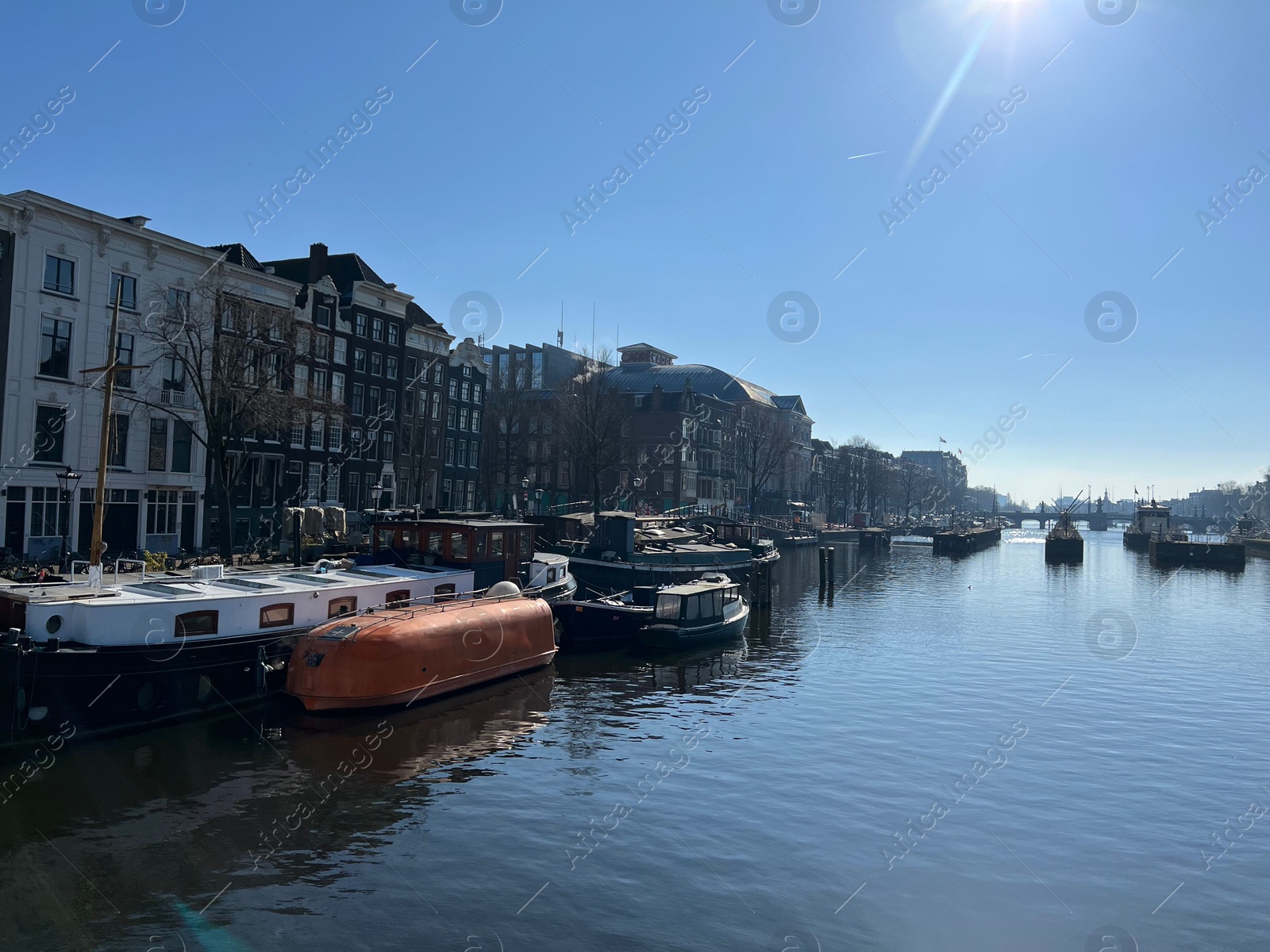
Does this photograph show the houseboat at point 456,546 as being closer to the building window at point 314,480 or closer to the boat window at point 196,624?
the boat window at point 196,624

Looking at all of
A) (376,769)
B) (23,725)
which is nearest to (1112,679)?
(376,769)

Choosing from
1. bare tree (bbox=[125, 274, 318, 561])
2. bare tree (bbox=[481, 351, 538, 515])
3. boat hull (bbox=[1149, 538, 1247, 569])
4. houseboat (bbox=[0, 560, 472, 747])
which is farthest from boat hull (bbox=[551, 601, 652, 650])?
boat hull (bbox=[1149, 538, 1247, 569])

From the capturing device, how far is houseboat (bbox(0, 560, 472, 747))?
21109mm

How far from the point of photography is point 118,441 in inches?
1869

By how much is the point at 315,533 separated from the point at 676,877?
38610 mm

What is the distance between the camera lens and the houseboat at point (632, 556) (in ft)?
168

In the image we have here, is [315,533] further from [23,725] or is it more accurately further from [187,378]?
[23,725]

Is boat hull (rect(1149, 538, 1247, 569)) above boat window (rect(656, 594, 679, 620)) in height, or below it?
above

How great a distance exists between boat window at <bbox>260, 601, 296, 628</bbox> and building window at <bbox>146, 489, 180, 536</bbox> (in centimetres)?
2809

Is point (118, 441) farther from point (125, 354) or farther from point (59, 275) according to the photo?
point (59, 275)

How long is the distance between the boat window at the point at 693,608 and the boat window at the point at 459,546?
1026 centimetres

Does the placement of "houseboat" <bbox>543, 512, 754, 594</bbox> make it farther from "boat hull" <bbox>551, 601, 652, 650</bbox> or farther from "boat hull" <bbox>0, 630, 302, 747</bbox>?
"boat hull" <bbox>0, 630, 302, 747</bbox>

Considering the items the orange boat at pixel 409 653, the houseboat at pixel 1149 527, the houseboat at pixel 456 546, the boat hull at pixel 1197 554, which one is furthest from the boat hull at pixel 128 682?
the houseboat at pixel 1149 527

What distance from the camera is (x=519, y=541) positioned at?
37.6 m
